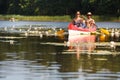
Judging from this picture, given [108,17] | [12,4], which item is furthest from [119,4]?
[12,4]

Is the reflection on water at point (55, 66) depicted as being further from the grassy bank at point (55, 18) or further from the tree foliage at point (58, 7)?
the tree foliage at point (58, 7)

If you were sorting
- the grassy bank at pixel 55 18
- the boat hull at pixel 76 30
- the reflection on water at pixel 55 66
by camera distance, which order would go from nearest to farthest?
the reflection on water at pixel 55 66 → the boat hull at pixel 76 30 → the grassy bank at pixel 55 18

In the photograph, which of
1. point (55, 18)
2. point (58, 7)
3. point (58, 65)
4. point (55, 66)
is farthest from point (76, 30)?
point (58, 7)

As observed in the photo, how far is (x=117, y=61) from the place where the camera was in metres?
28.6

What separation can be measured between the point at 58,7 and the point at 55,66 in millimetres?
117000

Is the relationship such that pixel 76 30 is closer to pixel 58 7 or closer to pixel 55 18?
pixel 55 18

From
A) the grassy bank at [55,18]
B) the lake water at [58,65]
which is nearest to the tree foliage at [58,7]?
the grassy bank at [55,18]

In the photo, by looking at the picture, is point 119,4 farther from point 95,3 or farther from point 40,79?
point 40,79

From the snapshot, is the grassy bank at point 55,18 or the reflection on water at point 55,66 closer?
the reflection on water at point 55,66

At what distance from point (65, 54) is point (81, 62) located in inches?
192

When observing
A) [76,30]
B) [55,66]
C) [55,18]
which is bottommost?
[55,66]

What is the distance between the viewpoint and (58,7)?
469ft

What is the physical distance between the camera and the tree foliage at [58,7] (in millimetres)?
125375

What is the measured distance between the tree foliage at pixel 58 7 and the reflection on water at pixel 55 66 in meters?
90.6
